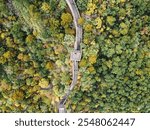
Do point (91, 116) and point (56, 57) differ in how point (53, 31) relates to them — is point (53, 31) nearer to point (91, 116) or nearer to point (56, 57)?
point (56, 57)

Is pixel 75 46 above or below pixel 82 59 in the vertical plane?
above

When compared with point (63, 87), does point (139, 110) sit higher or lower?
lower

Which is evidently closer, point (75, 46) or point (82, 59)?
point (75, 46)

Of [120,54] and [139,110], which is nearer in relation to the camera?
[120,54]

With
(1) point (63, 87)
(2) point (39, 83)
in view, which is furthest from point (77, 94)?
(2) point (39, 83)

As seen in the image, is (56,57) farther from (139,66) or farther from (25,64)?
(139,66)

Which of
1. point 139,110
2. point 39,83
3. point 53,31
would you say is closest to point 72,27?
point 53,31

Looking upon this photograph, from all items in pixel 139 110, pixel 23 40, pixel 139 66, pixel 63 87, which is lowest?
pixel 139 110
